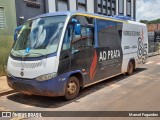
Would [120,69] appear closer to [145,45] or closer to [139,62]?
[139,62]

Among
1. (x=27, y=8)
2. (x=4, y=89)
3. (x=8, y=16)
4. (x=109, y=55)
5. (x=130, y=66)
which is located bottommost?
(x=4, y=89)

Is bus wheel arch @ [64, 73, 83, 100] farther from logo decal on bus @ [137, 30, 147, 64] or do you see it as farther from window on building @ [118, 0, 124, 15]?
window on building @ [118, 0, 124, 15]

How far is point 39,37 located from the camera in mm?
6887

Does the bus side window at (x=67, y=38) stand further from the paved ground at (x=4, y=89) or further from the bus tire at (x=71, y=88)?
the paved ground at (x=4, y=89)

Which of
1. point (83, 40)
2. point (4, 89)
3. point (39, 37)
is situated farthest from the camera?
point (4, 89)

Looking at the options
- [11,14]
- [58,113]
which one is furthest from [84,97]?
[11,14]

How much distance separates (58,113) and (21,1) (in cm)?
868

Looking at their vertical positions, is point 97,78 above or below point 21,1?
below

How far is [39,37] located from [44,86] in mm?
1514

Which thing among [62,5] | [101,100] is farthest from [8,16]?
[101,100]

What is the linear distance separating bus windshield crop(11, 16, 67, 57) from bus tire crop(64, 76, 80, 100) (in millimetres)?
1155

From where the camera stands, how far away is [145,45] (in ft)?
44.0

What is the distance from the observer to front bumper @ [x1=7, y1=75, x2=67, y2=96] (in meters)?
6.37

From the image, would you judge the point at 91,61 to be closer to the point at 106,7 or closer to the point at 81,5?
the point at 81,5
